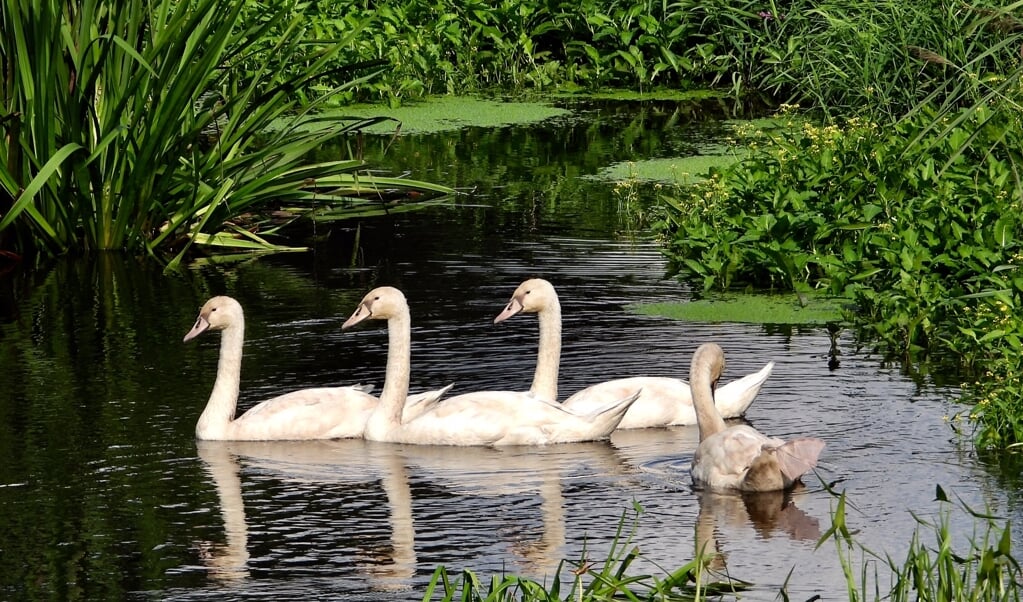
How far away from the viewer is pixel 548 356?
28.6ft

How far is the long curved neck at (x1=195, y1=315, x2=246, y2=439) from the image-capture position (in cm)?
849

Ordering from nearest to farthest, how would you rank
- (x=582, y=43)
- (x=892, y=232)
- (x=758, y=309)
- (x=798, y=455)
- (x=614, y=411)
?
(x=798, y=455) < (x=614, y=411) < (x=892, y=232) < (x=758, y=309) < (x=582, y=43)

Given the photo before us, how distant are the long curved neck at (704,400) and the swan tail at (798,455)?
482mm

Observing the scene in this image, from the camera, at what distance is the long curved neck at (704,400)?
7.79m

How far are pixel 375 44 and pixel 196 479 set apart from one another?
11131 mm

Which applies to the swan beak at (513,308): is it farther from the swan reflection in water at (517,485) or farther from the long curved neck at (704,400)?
the long curved neck at (704,400)

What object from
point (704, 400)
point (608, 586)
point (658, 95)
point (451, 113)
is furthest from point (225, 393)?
point (658, 95)

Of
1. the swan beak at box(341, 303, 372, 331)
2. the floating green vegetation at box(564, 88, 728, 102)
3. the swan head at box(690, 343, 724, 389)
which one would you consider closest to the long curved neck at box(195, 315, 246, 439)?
the swan beak at box(341, 303, 372, 331)

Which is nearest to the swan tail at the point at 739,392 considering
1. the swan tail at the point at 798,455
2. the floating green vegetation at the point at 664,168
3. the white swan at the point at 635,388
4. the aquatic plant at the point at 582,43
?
the white swan at the point at 635,388

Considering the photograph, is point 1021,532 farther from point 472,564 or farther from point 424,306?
point 424,306

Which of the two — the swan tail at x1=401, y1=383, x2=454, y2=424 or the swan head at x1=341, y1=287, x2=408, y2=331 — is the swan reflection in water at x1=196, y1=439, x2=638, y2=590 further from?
the swan head at x1=341, y1=287, x2=408, y2=331

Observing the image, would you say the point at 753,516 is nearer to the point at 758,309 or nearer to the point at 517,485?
the point at 517,485

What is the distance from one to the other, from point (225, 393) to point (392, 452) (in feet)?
2.69

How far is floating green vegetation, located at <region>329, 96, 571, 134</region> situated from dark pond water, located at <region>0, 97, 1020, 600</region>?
4848mm
